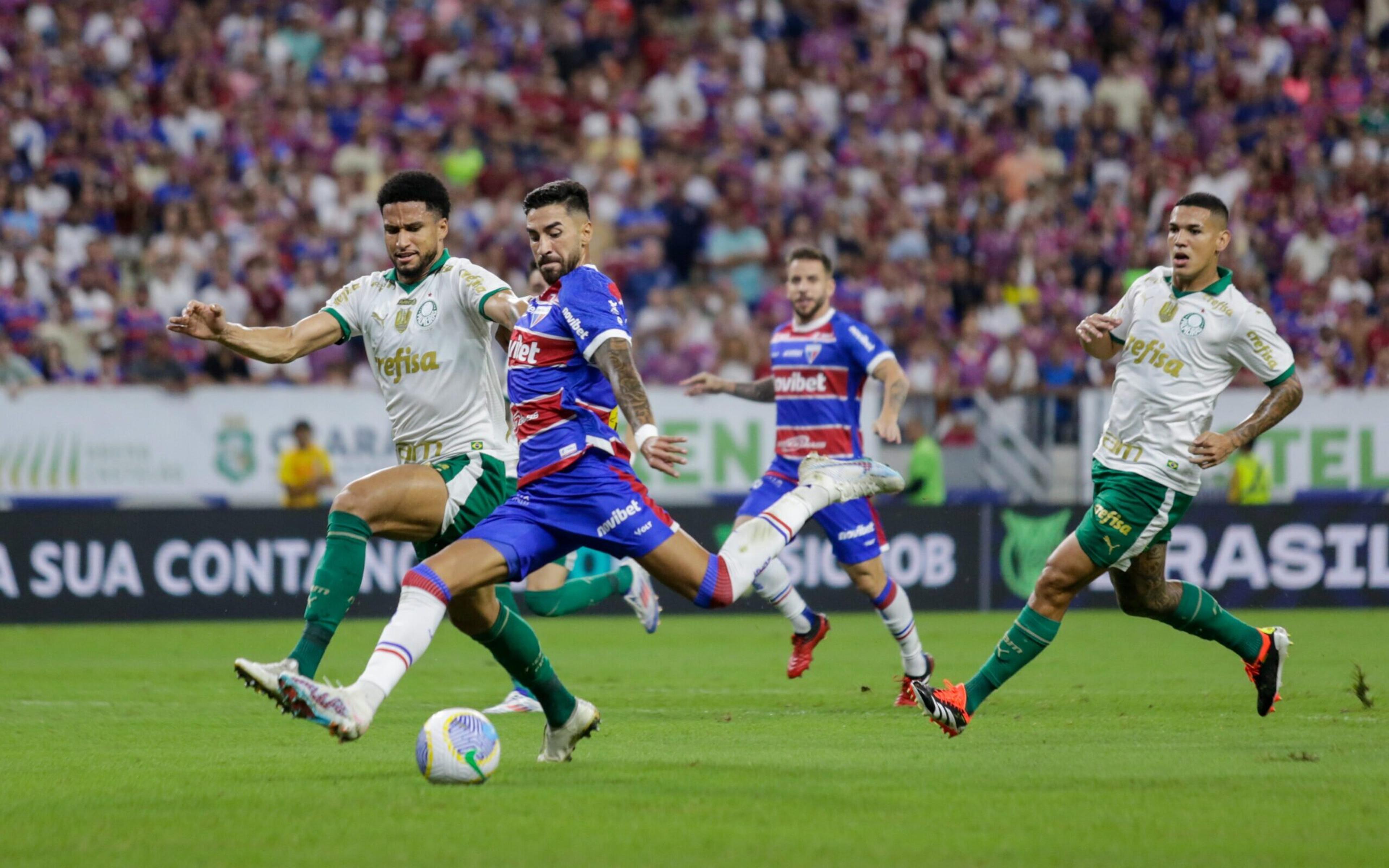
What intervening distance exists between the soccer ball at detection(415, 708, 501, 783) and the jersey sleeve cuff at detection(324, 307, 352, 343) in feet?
6.74

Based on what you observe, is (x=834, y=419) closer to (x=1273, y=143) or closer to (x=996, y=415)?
(x=996, y=415)

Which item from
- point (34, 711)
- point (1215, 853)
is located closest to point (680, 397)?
point (34, 711)

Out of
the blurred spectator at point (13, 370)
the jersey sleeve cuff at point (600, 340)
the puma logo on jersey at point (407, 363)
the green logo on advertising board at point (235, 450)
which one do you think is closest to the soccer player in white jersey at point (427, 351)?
the puma logo on jersey at point (407, 363)

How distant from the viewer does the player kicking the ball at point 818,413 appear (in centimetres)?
1072

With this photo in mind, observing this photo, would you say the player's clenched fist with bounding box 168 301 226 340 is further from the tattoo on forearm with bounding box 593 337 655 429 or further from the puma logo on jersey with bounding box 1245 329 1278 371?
the puma logo on jersey with bounding box 1245 329 1278 371

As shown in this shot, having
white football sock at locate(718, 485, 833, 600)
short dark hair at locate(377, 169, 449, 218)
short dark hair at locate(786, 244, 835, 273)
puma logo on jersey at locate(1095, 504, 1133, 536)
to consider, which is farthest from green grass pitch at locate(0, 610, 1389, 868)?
short dark hair at locate(786, 244, 835, 273)

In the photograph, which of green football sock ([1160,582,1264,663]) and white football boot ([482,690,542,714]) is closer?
green football sock ([1160,582,1264,663])

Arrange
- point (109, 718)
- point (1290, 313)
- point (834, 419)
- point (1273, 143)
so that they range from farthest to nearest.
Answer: point (1273, 143), point (1290, 313), point (834, 419), point (109, 718)

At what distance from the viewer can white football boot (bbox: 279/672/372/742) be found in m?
6.24

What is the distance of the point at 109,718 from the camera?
31.3 feet

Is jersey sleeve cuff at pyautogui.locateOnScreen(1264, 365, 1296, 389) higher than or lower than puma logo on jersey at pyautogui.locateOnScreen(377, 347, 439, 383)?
lower

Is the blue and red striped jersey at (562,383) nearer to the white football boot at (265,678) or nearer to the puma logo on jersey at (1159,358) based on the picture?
the white football boot at (265,678)

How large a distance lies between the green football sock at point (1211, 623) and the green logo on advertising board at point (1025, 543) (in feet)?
29.4

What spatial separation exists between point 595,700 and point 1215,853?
553 centimetres
